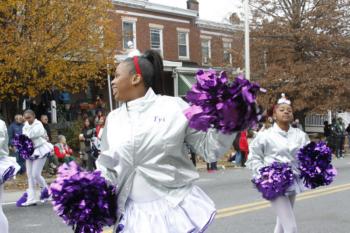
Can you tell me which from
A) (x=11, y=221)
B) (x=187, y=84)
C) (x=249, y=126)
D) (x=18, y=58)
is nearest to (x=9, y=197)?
(x=11, y=221)

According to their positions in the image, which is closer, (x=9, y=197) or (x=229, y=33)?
(x=9, y=197)

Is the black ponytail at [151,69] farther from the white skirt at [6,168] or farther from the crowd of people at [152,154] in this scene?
the white skirt at [6,168]

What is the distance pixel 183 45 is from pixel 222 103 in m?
29.5

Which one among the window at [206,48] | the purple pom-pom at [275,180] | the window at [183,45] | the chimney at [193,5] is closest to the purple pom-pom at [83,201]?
the purple pom-pom at [275,180]

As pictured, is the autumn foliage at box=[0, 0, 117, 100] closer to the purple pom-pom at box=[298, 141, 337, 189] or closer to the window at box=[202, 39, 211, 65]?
the purple pom-pom at box=[298, 141, 337, 189]

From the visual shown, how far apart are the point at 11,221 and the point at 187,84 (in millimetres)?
20699

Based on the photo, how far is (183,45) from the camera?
105 feet

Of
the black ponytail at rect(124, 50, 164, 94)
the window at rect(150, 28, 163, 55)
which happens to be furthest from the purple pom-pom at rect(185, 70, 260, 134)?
the window at rect(150, 28, 163, 55)

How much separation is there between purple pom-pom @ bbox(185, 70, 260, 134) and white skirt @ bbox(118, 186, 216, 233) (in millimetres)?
506

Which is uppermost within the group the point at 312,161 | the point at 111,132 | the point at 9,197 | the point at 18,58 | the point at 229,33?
the point at 229,33

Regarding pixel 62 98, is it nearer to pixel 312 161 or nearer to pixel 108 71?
pixel 108 71

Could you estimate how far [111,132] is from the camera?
3363mm

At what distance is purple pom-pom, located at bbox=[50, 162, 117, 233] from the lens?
325 cm

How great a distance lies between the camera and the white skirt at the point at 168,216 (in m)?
3.10
